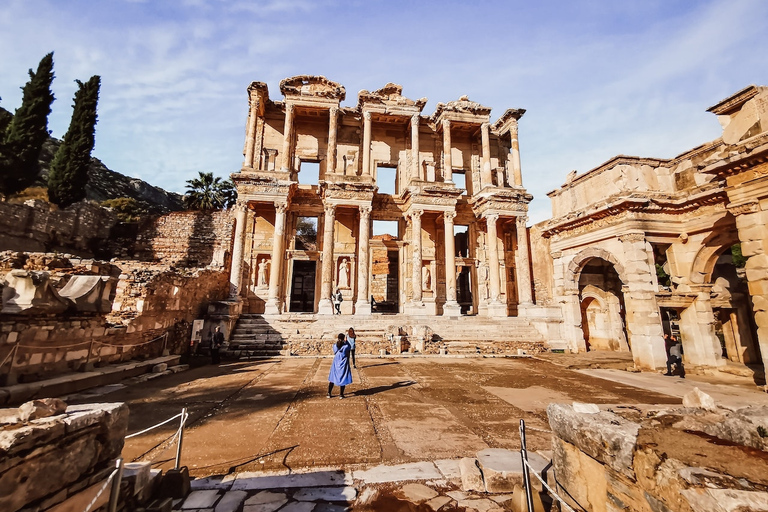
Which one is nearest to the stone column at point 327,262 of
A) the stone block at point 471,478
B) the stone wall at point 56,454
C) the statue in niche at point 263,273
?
the statue in niche at point 263,273

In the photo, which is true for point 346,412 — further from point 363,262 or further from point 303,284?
point 303,284

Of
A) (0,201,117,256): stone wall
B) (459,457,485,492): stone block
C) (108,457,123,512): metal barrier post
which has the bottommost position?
(459,457,485,492): stone block

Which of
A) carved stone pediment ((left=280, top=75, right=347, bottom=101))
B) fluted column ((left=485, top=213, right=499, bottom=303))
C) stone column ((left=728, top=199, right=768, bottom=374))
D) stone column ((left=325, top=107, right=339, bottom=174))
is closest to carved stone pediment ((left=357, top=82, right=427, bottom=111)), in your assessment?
carved stone pediment ((left=280, top=75, right=347, bottom=101))

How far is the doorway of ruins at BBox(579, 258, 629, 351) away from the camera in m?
15.8

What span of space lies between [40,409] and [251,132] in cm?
2227

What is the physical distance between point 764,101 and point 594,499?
463 inches

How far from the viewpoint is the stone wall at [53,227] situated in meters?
17.3

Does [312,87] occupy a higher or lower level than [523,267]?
higher

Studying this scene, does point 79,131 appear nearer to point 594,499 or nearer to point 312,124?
point 312,124

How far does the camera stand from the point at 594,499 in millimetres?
2551

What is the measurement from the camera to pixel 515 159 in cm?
2309

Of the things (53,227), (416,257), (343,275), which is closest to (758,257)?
(416,257)

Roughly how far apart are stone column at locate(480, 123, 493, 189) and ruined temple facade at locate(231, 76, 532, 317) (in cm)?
8

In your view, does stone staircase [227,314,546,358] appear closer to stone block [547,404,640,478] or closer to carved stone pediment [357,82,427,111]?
stone block [547,404,640,478]
